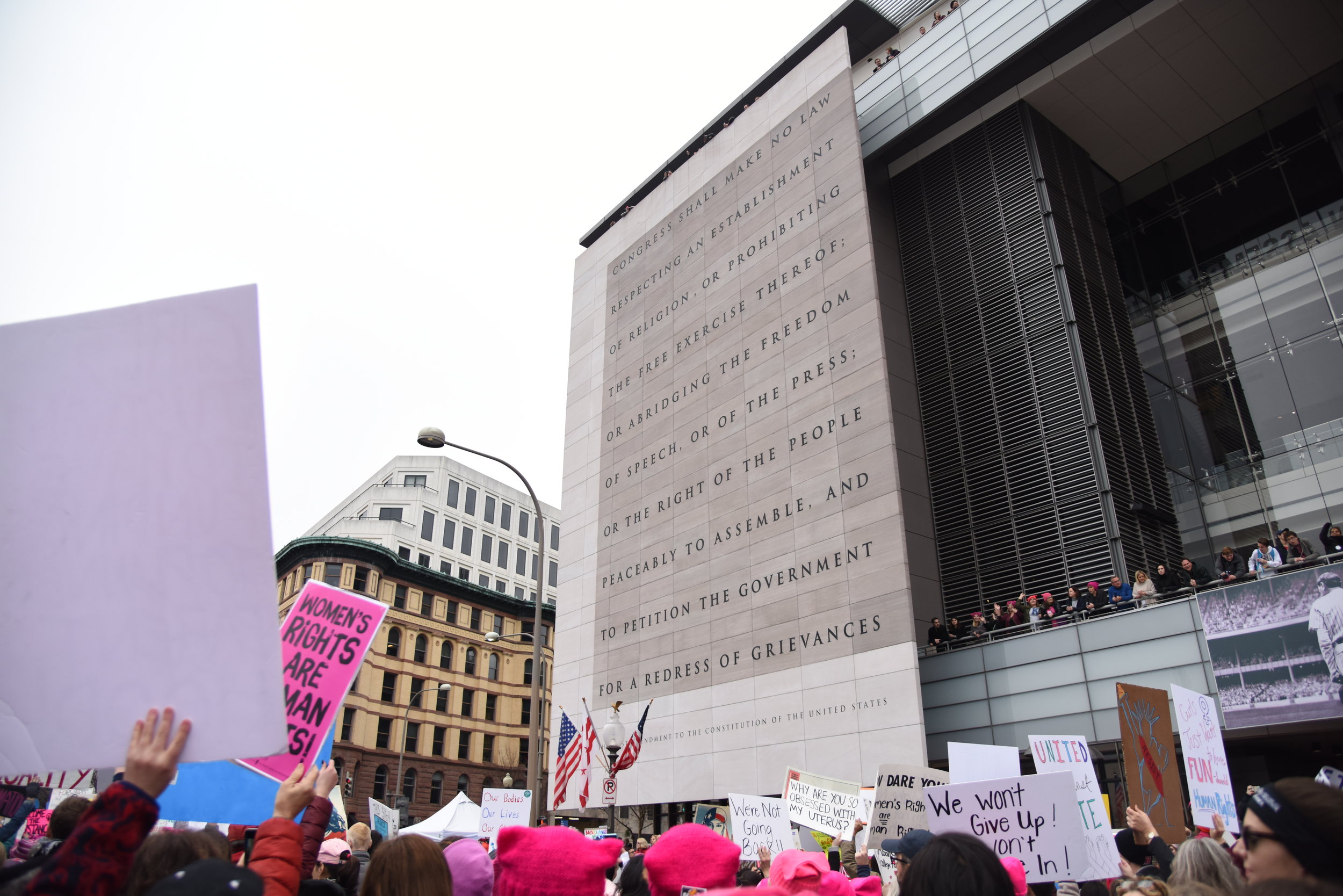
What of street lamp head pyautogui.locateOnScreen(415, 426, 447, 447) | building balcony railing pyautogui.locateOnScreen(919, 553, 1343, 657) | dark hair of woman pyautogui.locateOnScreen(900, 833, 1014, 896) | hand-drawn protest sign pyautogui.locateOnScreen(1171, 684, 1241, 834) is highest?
street lamp head pyautogui.locateOnScreen(415, 426, 447, 447)

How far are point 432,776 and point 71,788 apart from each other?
56.3 metres

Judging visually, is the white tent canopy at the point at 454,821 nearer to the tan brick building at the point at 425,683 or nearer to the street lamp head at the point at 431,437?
the street lamp head at the point at 431,437

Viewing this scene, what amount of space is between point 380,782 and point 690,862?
220ft

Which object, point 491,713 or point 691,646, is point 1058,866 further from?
point 491,713

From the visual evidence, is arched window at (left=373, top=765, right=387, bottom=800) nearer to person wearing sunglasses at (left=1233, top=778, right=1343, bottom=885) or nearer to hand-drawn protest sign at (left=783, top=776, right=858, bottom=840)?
hand-drawn protest sign at (left=783, top=776, right=858, bottom=840)

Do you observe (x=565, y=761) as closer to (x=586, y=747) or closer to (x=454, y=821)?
(x=454, y=821)

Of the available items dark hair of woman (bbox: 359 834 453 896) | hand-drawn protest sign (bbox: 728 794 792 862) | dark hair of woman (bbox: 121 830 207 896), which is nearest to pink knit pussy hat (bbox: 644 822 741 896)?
dark hair of woman (bbox: 359 834 453 896)

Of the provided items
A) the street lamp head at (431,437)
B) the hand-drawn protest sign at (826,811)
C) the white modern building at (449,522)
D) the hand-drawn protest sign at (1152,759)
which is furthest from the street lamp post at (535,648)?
the white modern building at (449,522)

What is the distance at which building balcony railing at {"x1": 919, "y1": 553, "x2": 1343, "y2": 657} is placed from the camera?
19.0 meters

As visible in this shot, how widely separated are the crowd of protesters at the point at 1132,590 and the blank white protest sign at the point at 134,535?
67.7ft

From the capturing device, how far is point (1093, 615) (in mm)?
22469

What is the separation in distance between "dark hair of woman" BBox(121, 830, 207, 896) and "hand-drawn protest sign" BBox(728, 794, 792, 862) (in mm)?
8846

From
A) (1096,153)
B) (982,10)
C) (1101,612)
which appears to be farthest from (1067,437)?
(982,10)

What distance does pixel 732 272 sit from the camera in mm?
33094
